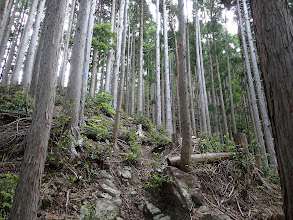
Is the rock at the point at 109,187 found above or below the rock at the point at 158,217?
above

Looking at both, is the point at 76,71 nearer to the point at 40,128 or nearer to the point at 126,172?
the point at 40,128

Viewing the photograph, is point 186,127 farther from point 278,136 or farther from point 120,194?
point 278,136

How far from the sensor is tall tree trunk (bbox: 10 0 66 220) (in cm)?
235

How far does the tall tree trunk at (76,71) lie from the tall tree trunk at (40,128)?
200 cm

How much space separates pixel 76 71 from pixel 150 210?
430 centimetres

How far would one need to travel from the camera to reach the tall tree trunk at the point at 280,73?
5.26ft

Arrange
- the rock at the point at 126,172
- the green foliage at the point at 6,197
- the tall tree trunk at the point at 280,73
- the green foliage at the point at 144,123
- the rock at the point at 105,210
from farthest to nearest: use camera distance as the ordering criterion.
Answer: the green foliage at the point at 144,123, the rock at the point at 126,172, the rock at the point at 105,210, the green foliage at the point at 6,197, the tall tree trunk at the point at 280,73

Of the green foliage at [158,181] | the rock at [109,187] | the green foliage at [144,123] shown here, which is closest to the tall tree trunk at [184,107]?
the green foliage at [158,181]

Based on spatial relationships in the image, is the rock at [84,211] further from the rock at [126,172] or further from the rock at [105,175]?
the rock at [126,172]

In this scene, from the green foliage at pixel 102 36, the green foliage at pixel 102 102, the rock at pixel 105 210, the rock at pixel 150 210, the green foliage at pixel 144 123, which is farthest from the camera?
the green foliage at pixel 102 36

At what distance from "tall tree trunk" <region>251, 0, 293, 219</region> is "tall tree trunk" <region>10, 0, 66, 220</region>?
3003mm

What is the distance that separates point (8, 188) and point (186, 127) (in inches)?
144

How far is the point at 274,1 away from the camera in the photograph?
71.4 inches

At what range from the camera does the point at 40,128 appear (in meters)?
2.60
